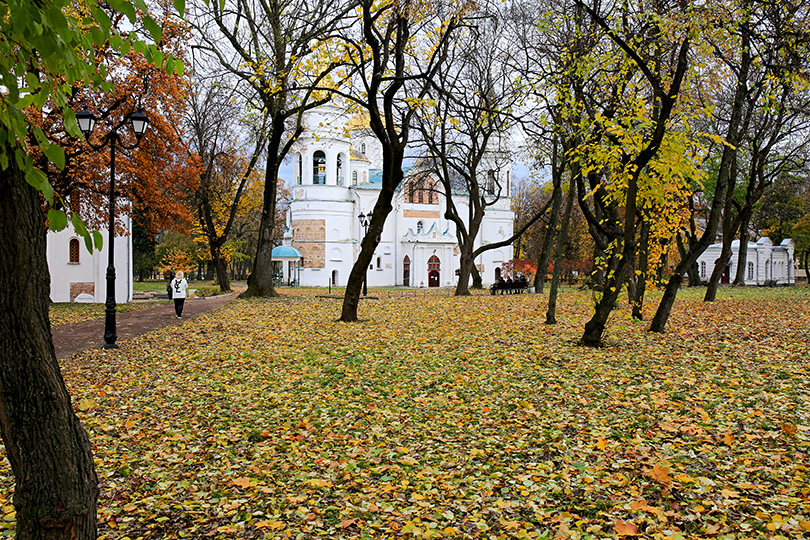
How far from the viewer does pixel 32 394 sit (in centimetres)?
286

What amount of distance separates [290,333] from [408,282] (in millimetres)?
41711

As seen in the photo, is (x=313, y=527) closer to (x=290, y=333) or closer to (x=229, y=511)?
(x=229, y=511)

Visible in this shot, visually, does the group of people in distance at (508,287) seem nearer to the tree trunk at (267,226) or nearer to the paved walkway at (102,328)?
the tree trunk at (267,226)

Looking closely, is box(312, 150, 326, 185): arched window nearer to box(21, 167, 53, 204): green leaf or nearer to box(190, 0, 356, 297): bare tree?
box(190, 0, 356, 297): bare tree

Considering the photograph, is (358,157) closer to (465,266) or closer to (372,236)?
(465,266)

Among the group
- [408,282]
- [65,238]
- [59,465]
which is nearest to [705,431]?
[59,465]

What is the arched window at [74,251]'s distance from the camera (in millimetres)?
24594

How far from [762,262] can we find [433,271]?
3144 centimetres

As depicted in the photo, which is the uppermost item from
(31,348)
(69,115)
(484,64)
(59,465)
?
(484,64)

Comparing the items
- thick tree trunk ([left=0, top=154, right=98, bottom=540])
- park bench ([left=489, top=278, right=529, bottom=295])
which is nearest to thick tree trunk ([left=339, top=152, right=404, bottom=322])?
thick tree trunk ([left=0, top=154, right=98, bottom=540])

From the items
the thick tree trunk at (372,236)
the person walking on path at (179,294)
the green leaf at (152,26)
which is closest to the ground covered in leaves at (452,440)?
the green leaf at (152,26)

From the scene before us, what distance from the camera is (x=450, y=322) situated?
15.4 meters

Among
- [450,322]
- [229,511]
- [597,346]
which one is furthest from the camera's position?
[450,322]

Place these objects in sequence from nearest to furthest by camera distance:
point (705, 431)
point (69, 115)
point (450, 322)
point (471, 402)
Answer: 1. point (69, 115)
2. point (705, 431)
3. point (471, 402)
4. point (450, 322)
